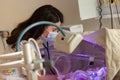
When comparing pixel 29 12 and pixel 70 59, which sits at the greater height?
pixel 29 12

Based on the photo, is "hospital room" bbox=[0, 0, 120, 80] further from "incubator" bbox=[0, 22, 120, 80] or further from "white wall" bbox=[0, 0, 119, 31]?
"white wall" bbox=[0, 0, 119, 31]

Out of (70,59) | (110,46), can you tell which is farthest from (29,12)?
(110,46)

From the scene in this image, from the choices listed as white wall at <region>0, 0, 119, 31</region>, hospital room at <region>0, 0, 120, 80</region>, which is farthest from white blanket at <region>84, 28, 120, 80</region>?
white wall at <region>0, 0, 119, 31</region>

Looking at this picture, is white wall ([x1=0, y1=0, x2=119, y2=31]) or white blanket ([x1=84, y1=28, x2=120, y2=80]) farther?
white wall ([x1=0, y1=0, x2=119, y2=31])

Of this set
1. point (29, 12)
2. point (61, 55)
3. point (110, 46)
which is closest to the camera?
point (110, 46)

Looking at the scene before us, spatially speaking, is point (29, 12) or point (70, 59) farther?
point (29, 12)

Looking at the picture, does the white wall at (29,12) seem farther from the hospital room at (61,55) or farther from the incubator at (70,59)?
the incubator at (70,59)

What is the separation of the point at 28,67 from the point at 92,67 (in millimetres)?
404

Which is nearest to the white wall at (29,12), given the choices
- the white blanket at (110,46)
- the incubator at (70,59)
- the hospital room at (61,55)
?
the hospital room at (61,55)

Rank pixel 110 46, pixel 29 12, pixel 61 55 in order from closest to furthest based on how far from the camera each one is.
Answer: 1. pixel 110 46
2. pixel 61 55
3. pixel 29 12

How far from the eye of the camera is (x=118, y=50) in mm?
818

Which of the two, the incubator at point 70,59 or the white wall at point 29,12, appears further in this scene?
the white wall at point 29,12

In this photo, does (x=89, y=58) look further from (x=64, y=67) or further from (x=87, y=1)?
(x=87, y=1)

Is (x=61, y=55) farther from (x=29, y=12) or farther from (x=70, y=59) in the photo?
(x=29, y=12)
